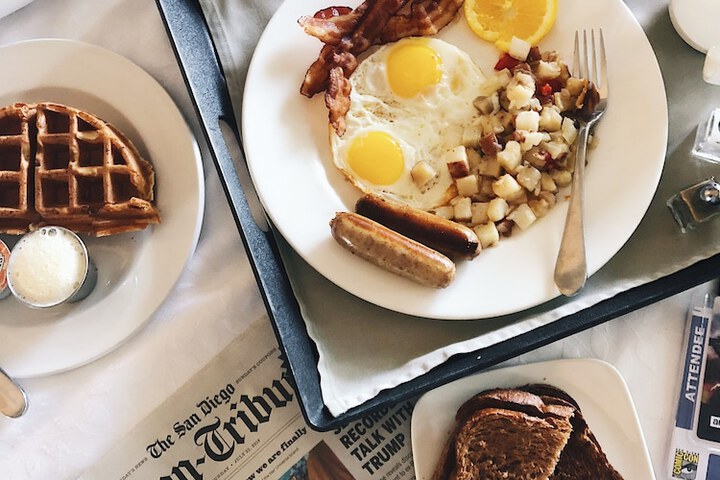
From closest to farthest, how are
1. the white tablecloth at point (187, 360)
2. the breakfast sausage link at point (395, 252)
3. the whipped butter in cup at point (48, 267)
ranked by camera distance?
the breakfast sausage link at point (395, 252) → the whipped butter in cup at point (48, 267) → the white tablecloth at point (187, 360)

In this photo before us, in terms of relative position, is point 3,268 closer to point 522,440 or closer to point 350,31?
point 350,31

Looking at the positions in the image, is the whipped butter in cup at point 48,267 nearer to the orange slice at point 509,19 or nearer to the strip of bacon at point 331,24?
the strip of bacon at point 331,24

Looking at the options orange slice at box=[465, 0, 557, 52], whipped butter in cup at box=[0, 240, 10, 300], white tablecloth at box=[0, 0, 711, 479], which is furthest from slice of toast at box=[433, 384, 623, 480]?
whipped butter in cup at box=[0, 240, 10, 300]

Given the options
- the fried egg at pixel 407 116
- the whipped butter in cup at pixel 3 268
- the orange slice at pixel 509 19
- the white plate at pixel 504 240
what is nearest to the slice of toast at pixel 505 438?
the white plate at pixel 504 240

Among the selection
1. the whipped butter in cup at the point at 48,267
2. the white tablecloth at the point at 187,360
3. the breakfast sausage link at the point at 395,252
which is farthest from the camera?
the white tablecloth at the point at 187,360

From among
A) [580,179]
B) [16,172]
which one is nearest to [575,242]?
[580,179]
